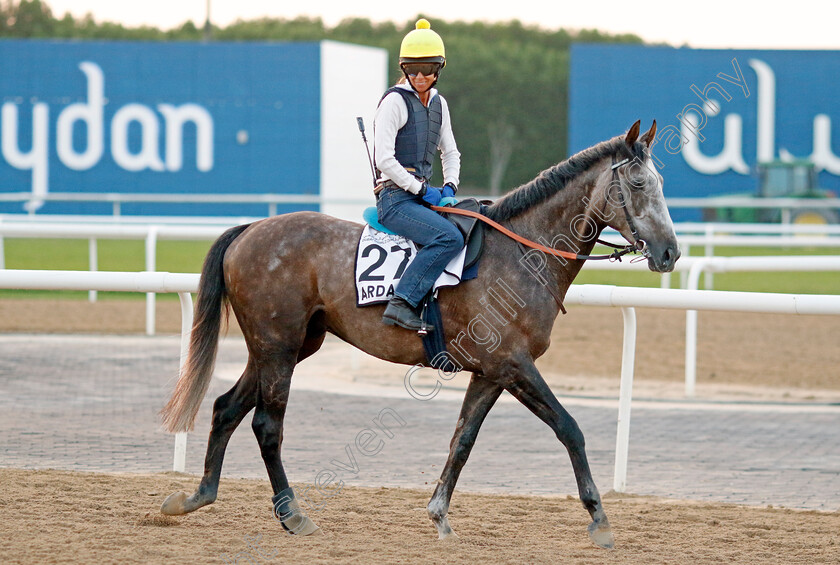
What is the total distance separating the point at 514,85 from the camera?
2461 inches

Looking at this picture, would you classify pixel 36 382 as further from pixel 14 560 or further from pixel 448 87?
pixel 448 87

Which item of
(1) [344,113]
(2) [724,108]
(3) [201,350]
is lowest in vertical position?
(3) [201,350]

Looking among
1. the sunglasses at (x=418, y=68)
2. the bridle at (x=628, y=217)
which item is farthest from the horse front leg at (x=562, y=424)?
the sunglasses at (x=418, y=68)

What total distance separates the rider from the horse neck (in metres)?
0.42

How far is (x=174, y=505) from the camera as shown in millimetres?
4883

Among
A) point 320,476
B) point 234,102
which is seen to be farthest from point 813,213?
point 320,476

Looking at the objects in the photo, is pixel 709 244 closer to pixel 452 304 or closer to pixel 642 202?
pixel 642 202

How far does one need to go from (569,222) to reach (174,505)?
2.28 metres

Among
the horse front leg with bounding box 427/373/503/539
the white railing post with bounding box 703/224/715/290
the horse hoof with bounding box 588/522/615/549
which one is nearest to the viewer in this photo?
the horse hoof with bounding box 588/522/615/549

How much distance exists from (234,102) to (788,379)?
67.5 feet

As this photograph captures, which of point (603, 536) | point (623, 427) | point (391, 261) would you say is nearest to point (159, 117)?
point (623, 427)

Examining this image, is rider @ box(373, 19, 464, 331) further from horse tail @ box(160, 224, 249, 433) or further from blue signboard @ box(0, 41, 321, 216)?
blue signboard @ box(0, 41, 321, 216)

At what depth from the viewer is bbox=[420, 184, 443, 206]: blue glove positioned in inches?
196

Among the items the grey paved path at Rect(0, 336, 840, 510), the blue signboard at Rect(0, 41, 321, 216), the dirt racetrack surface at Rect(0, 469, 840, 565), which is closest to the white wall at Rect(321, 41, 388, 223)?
the blue signboard at Rect(0, 41, 321, 216)
